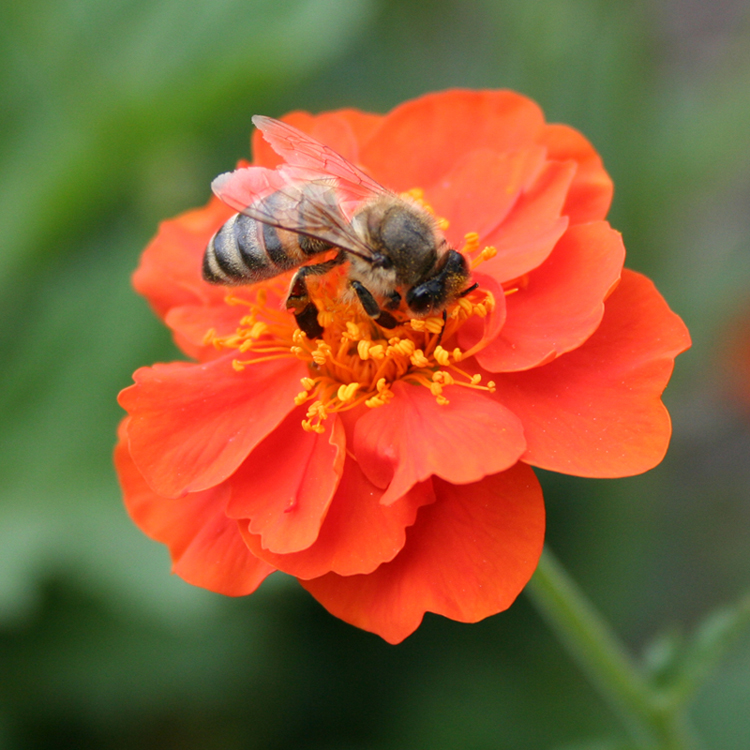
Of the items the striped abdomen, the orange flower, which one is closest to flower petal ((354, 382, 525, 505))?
the orange flower

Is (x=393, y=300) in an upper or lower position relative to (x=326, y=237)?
lower

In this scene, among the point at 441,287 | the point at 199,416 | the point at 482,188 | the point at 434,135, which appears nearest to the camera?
the point at 441,287

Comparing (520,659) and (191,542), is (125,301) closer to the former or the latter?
(191,542)

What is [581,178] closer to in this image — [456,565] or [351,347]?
[351,347]

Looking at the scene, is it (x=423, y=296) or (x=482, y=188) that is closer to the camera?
(x=423, y=296)

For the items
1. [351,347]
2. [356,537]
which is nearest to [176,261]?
[351,347]

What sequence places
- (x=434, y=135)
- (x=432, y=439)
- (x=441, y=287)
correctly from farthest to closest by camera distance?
(x=434, y=135) < (x=441, y=287) < (x=432, y=439)

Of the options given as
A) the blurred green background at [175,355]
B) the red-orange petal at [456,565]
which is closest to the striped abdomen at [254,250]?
the red-orange petal at [456,565]
